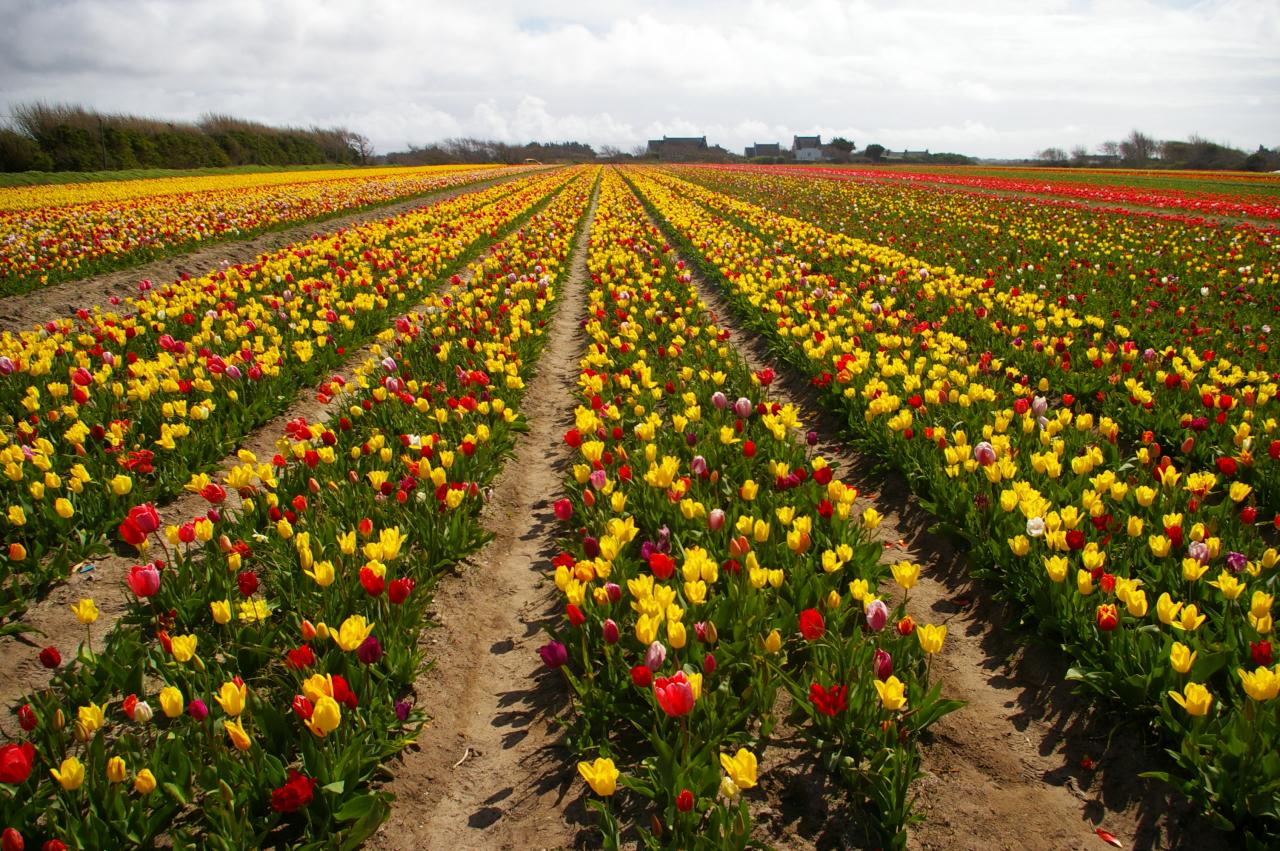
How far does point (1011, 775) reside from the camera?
9.00ft

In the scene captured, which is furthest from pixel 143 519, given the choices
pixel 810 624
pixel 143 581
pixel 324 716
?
pixel 810 624

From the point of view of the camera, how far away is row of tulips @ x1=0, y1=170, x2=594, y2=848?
2373 mm

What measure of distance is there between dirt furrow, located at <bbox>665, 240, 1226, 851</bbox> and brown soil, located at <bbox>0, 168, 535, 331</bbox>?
37.9 ft

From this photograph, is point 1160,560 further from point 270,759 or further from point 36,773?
point 36,773

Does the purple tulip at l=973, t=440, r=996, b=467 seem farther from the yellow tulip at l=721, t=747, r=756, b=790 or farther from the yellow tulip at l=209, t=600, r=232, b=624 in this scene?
the yellow tulip at l=209, t=600, r=232, b=624

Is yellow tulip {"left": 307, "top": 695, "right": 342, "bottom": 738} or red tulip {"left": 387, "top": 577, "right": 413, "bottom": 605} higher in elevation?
red tulip {"left": 387, "top": 577, "right": 413, "bottom": 605}

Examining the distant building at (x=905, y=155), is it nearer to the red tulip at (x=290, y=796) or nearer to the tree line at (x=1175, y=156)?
the tree line at (x=1175, y=156)

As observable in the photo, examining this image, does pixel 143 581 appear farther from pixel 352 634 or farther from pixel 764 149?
pixel 764 149

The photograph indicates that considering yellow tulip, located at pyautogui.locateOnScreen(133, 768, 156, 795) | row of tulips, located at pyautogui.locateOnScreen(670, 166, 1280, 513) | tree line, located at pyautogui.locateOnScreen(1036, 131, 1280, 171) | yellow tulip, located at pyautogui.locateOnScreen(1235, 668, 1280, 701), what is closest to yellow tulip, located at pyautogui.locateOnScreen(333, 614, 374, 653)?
yellow tulip, located at pyautogui.locateOnScreen(133, 768, 156, 795)

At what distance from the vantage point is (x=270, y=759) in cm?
253

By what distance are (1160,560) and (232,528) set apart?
5.10 m

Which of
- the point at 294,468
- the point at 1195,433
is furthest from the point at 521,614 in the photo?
the point at 1195,433

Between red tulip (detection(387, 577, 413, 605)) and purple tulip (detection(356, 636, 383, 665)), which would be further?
red tulip (detection(387, 577, 413, 605))

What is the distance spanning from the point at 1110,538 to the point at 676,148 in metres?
149
